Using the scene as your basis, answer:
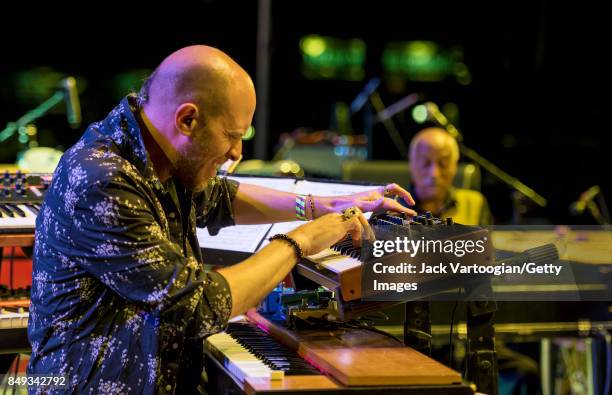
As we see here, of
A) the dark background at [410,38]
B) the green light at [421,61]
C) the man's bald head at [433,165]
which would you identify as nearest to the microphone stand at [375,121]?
the dark background at [410,38]

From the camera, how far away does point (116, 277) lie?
2.22m

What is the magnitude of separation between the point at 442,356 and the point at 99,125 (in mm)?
2757

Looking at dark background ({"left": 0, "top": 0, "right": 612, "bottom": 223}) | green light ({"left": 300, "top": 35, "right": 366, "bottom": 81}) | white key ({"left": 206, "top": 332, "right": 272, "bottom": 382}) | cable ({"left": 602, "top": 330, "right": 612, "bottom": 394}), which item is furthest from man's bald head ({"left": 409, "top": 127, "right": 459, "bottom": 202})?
green light ({"left": 300, "top": 35, "right": 366, "bottom": 81})

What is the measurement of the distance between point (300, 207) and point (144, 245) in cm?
95

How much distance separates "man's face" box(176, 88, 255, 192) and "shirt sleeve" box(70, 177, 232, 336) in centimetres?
24

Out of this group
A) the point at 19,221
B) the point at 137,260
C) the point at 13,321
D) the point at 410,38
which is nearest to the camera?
the point at 137,260

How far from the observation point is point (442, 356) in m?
4.64

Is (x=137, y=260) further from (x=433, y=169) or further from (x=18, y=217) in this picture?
(x=433, y=169)

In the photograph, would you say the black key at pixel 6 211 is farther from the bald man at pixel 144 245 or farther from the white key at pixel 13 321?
the bald man at pixel 144 245

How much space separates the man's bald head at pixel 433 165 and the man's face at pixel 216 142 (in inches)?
126

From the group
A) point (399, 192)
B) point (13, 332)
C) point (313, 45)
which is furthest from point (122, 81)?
point (399, 192)

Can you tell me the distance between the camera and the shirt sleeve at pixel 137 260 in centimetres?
220

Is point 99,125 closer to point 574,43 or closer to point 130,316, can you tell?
point 130,316

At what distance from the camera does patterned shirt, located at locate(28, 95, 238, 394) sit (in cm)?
221
